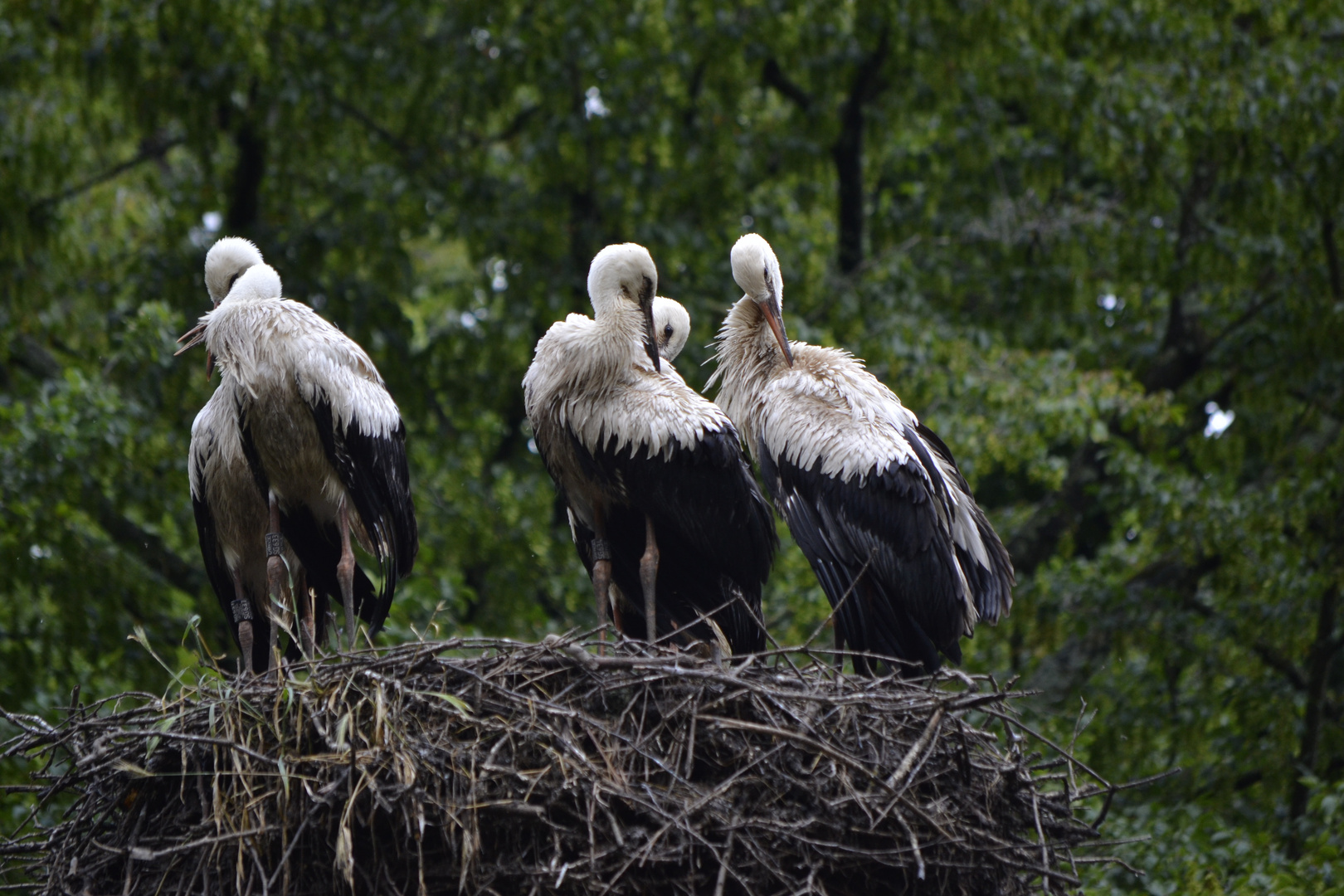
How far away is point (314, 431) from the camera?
5562 mm

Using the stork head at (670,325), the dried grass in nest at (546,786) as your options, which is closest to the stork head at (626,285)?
the stork head at (670,325)

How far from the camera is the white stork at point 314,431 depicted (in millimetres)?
5488

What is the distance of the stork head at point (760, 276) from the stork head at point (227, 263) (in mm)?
1957

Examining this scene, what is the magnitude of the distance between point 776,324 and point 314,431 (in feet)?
6.15

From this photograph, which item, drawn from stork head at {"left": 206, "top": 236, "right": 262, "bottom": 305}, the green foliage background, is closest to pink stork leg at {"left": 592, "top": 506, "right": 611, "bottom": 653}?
stork head at {"left": 206, "top": 236, "right": 262, "bottom": 305}

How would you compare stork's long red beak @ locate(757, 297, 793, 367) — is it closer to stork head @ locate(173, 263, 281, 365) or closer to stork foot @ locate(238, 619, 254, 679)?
stork head @ locate(173, 263, 281, 365)

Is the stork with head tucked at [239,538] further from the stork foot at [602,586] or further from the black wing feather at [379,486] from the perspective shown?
the stork foot at [602,586]

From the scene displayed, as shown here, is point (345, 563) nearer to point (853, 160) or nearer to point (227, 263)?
point (227, 263)

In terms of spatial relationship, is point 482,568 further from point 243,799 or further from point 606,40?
point 243,799

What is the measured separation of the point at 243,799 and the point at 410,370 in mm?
7276

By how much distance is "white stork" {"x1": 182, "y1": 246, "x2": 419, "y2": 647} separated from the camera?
5488 millimetres

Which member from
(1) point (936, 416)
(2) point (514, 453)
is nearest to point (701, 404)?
(1) point (936, 416)

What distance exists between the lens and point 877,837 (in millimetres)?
4188

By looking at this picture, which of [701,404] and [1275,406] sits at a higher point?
[701,404]
